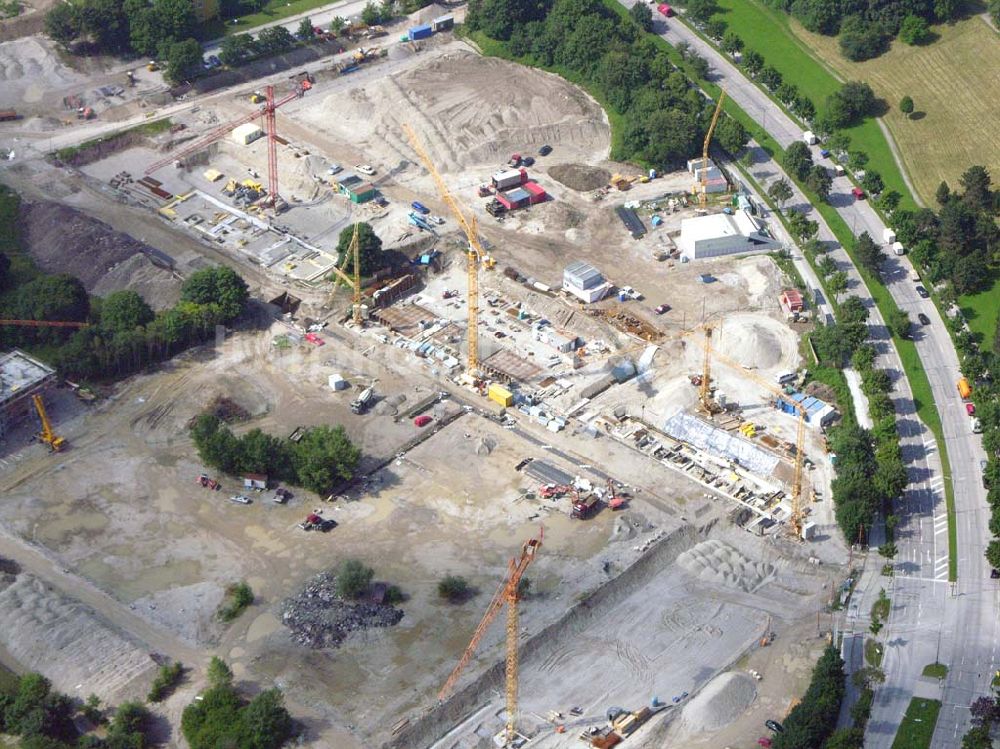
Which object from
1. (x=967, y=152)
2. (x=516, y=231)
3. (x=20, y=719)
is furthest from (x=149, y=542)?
(x=967, y=152)

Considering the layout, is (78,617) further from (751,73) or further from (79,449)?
(751,73)

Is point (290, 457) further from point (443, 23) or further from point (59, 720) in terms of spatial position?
point (443, 23)

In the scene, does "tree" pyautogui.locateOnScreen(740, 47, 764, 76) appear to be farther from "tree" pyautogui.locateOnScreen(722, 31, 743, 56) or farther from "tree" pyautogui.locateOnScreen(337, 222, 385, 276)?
"tree" pyautogui.locateOnScreen(337, 222, 385, 276)

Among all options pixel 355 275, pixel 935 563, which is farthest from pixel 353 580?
pixel 935 563

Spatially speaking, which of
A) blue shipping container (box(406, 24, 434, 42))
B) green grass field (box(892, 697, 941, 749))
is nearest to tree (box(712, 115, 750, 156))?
blue shipping container (box(406, 24, 434, 42))

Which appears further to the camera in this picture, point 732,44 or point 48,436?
point 732,44

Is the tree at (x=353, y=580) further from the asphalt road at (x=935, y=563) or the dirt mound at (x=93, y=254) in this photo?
the dirt mound at (x=93, y=254)
